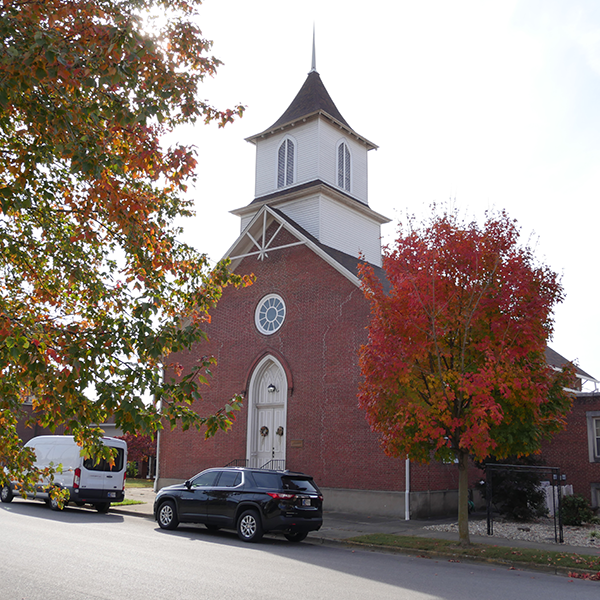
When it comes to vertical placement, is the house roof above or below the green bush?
above

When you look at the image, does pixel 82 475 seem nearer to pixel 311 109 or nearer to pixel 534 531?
pixel 534 531

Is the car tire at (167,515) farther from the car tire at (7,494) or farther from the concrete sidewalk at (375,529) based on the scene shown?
the car tire at (7,494)

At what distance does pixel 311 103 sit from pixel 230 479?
19.6m

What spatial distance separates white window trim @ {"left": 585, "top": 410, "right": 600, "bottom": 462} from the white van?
1515cm

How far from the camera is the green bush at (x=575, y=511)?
17062 millimetres

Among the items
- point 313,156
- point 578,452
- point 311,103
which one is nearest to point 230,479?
point 578,452

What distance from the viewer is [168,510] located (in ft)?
48.9

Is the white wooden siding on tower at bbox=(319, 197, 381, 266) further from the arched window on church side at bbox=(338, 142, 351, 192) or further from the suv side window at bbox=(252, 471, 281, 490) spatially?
the suv side window at bbox=(252, 471, 281, 490)

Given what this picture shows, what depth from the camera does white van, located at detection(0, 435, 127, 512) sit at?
59.3ft

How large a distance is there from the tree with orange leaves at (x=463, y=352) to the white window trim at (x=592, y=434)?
24.5 ft

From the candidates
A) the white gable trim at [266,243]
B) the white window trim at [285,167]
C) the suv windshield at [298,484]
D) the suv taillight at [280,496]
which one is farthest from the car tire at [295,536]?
the white window trim at [285,167]

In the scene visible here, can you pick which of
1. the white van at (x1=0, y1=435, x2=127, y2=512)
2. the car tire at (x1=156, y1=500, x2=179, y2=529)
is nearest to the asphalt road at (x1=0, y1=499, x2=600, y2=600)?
the car tire at (x1=156, y1=500, x2=179, y2=529)

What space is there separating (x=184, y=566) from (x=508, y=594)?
488cm

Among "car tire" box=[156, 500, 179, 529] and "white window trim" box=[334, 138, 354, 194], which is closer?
"car tire" box=[156, 500, 179, 529]
